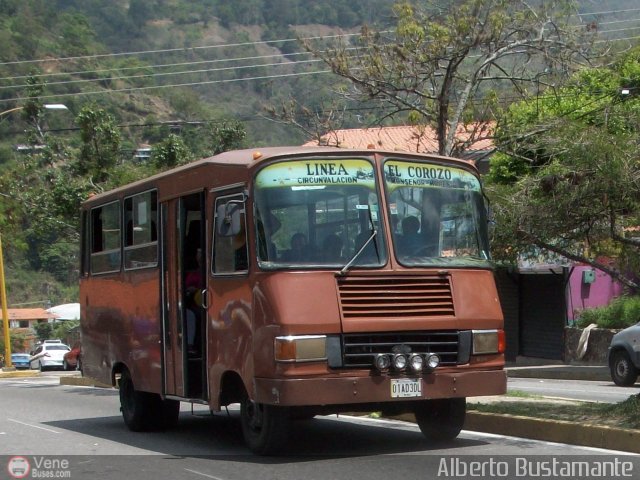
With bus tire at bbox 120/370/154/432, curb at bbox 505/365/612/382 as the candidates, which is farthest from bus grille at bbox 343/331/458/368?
curb at bbox 505/365/612/382

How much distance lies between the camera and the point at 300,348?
9883mm

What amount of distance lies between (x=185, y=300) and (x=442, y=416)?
3.06 meters

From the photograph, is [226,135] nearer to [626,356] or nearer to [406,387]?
[626,356]

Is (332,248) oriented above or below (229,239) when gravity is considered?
below

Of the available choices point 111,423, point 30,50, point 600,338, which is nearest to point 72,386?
point 111,423

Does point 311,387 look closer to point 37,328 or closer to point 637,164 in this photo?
point 637,164

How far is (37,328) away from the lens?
81.0m

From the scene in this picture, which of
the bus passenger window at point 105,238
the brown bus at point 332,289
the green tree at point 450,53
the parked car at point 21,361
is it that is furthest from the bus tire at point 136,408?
the parked car at point 21,361

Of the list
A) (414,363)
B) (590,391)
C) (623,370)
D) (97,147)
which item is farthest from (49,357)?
(414,363)

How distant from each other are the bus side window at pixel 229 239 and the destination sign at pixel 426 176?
1520 millimetres

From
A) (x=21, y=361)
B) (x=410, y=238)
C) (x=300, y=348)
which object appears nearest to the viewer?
(x=300, y=348)

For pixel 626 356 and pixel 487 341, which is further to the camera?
pixel 626 356

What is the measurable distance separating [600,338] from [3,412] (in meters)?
18.1

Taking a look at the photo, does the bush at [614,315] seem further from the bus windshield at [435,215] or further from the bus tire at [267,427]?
the bus tire at [267,427]
